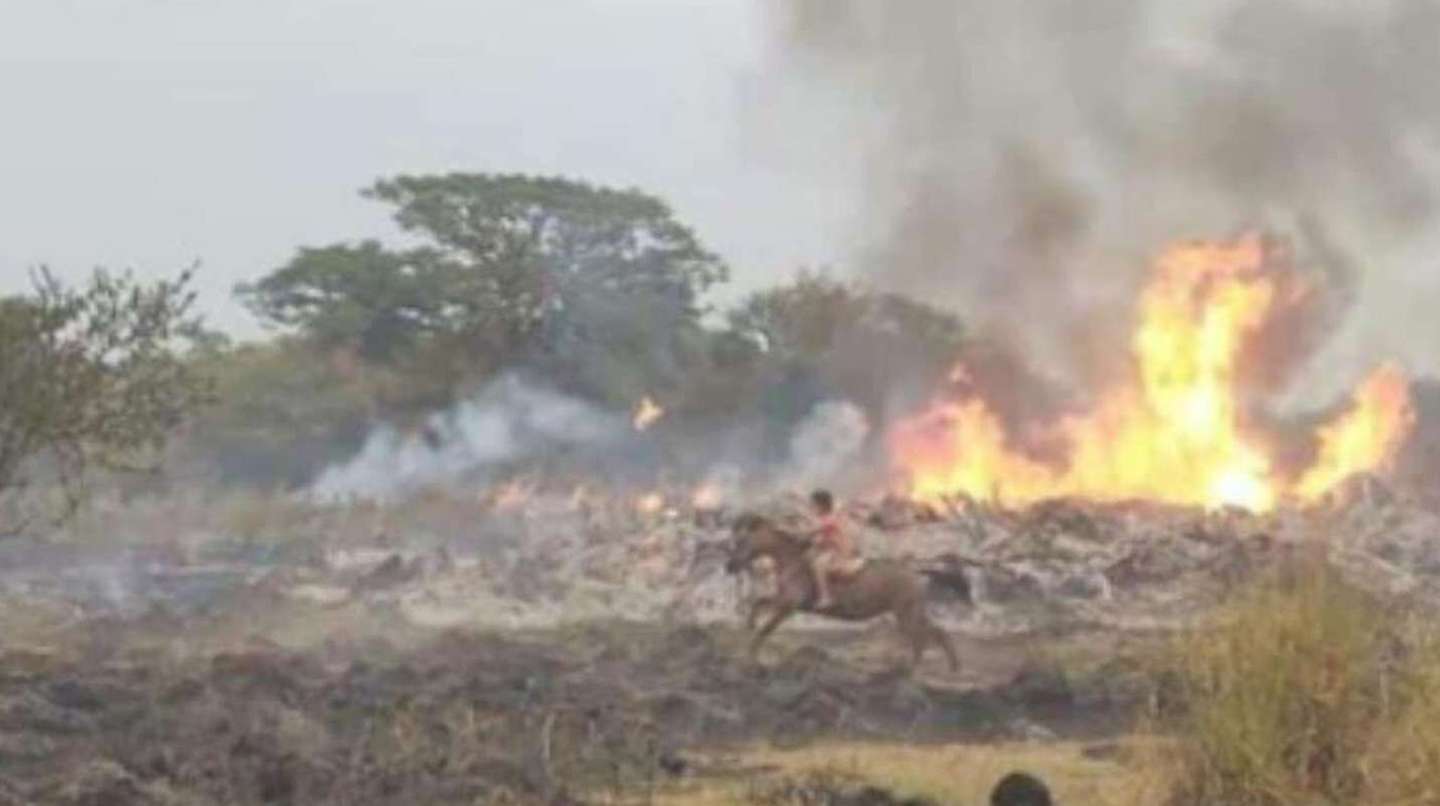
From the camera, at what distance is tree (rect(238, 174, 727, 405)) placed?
63.0 metres

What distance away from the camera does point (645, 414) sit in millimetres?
64438

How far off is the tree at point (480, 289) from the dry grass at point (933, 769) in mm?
40797

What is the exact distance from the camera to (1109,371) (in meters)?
61.4

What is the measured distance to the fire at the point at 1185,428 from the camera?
5641 cm

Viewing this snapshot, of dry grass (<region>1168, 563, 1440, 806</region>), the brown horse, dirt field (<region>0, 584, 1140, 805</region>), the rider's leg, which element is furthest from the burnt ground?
dry grass (<region>1168, 563, 1440, 806</region>)

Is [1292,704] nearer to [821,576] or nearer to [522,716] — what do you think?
[522,716]

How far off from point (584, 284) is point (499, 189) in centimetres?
325

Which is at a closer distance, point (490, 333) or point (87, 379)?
point (87, 379)

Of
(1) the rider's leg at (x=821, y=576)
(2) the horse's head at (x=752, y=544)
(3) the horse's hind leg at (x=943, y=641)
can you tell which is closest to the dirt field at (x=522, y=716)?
(3) the horse's hind leg at (x=943, y=641)

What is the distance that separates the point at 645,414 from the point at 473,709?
41591mm

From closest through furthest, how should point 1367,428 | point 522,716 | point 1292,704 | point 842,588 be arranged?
1. point 1292,704
2. point 522,716
3. point 842,588
4. point 1367,428

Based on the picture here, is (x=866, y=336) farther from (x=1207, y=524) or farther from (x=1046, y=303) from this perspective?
(x=1207, y=524)

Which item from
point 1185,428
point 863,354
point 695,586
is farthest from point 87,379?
point 863,354

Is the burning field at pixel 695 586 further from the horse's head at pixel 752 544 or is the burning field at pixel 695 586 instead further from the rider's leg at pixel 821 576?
the horse's head at pixel 752 544
